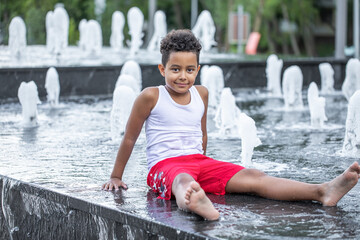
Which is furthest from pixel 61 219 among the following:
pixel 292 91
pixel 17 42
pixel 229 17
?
pixel 229 17

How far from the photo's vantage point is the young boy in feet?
12.4

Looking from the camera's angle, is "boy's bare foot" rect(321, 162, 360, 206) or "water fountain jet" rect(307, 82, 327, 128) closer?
"boy's bare foot" rect(321, 162, 360, 206)

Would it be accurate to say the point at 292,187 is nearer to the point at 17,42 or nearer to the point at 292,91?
the point at 292,91

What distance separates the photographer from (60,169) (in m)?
4.70

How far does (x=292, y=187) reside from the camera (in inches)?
148

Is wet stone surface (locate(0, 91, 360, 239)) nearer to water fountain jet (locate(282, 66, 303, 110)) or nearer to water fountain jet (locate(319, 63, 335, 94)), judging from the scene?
water fountain jet (locate(282, 66, 303, 110))

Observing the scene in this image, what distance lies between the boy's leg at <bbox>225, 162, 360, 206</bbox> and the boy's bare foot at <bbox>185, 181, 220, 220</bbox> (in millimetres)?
568

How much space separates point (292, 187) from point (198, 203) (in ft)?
2.14

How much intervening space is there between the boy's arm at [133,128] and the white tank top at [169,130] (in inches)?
1.7

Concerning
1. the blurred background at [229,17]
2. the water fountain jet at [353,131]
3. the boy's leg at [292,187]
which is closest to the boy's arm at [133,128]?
the boy's leg at [292,187]

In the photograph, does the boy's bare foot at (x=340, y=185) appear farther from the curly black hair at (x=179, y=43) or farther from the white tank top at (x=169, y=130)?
the curly black hair at (x=179, y=43)

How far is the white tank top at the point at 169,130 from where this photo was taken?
4039 millimetres

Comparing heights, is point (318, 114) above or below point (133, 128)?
below

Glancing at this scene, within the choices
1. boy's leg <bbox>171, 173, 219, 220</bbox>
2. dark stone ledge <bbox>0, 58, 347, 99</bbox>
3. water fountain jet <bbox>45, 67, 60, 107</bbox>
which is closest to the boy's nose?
boy's leg <bbox>171, 173, 219, 220</bbox>
